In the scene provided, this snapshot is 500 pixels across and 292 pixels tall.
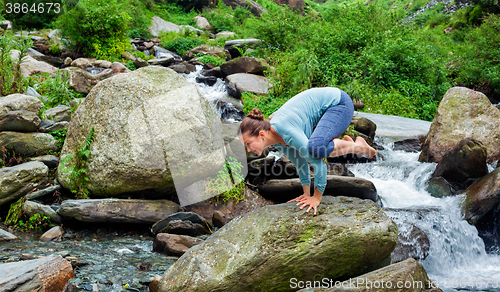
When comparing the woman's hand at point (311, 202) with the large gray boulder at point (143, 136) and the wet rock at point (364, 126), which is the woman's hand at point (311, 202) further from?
the wet rock at point (364, 126)

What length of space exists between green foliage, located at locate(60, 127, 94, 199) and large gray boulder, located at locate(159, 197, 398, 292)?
9.77 feet

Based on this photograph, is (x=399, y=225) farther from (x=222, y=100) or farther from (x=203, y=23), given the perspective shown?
(x=203, y=23)

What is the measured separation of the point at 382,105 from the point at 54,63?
44.6 feet

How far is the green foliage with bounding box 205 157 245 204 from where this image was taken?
627cm

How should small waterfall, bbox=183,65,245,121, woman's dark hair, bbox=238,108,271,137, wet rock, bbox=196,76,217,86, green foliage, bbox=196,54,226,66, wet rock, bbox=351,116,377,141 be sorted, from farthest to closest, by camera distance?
green foliage, bbox=196,54,226,66
wet rock, bbox=196,76,217,86
small waterfall, bbox=183,65,245,121
wet rock, bbox=351,116,377,141
woman's dark hair, bbox=238,108,271,137

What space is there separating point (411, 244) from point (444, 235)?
964 mm

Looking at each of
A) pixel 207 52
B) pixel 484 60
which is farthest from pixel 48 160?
pixel 484 60

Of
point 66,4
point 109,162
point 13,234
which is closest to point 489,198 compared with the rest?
point 109,162

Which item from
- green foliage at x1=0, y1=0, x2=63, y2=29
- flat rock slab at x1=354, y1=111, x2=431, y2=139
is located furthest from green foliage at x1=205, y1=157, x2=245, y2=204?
green foliage at x1=0, y1=0, x2=63, y2=29

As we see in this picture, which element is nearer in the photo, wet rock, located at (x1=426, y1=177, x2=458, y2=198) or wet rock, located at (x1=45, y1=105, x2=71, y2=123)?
wet rock, located at (x1=426, y1=177, x2=458, y2=198)

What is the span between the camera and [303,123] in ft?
11.0

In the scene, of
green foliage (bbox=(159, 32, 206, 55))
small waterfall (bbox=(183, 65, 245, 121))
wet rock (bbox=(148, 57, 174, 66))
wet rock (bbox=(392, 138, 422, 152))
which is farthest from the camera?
green foliage (bbox=(159, 32, 206, 55))

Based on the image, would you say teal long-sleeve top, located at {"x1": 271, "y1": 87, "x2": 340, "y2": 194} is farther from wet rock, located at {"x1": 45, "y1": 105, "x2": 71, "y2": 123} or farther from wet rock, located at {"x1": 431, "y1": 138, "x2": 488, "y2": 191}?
wet rock, located at {"x1": 45, "y1": 105, "x2": 71, "y2": 123}

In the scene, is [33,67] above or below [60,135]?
below
